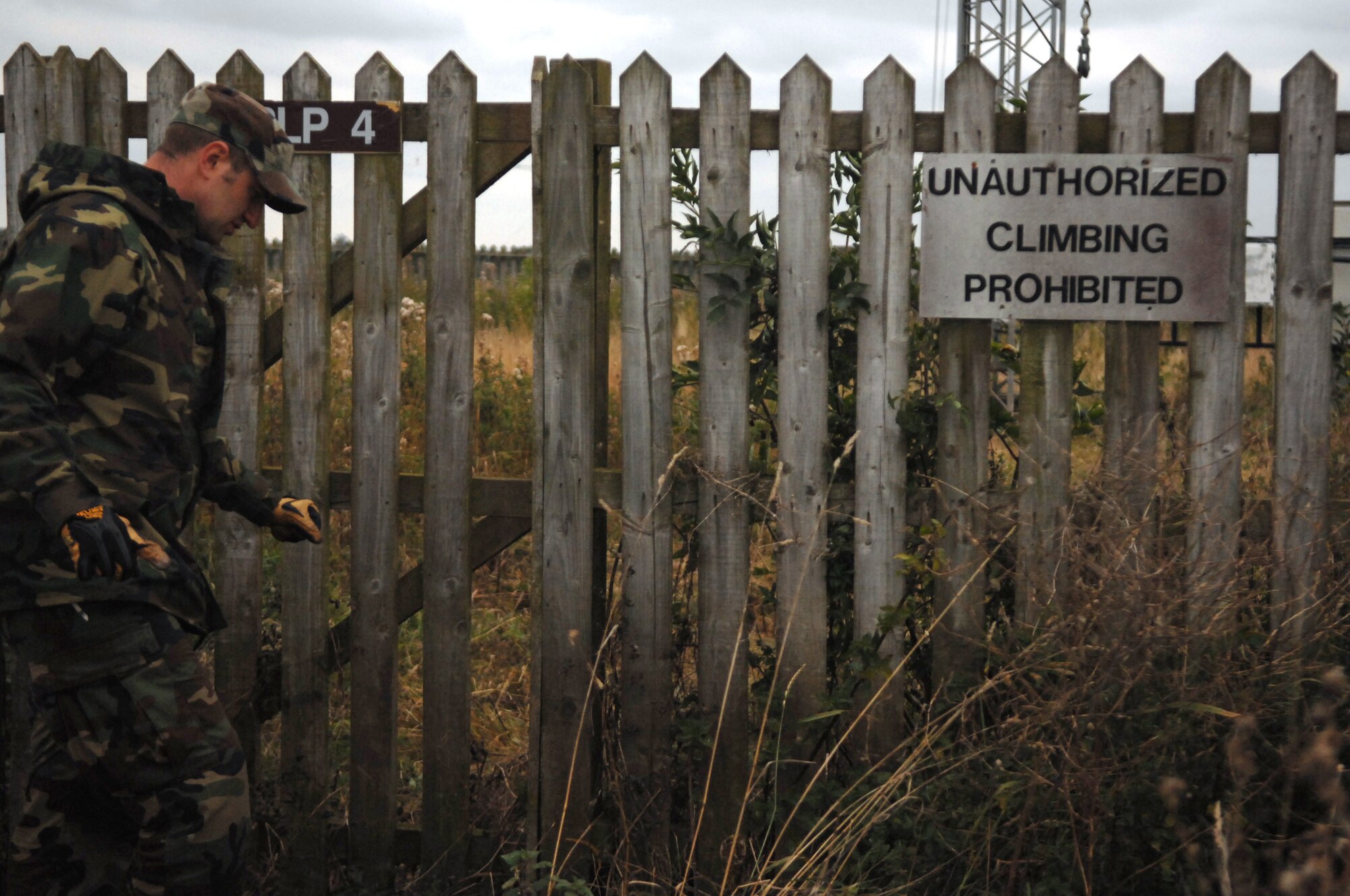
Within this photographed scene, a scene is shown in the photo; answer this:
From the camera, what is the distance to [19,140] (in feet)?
12.7

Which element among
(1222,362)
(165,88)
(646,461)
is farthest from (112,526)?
(1222,362)

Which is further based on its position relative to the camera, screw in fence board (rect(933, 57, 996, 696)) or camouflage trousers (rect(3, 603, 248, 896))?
screw in fence board (rect(933, 57, 996, 696))

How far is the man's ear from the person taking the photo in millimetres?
2902

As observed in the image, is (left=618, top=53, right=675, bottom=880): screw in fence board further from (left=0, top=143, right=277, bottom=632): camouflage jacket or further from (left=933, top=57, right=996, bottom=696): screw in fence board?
(left=0, top=143, right=277, bottom=632): camouflage jacket

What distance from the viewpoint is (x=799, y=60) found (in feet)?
11.5

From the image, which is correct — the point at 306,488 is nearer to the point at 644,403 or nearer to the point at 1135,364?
the point at 644,403

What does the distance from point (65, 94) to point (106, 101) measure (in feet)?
0.39

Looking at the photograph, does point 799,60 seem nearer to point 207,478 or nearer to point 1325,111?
point 1325,111

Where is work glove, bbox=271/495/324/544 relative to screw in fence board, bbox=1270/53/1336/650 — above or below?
below

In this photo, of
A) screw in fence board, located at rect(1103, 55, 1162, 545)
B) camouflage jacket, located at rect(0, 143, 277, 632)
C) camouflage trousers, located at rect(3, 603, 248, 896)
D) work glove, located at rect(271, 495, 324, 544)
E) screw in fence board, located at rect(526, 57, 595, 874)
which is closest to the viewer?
camouflage jacket, located at rect(0, 143, 277, 632)

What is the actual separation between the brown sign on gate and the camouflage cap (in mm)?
624

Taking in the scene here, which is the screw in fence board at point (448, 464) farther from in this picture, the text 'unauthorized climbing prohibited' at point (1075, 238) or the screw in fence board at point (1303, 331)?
the screw in fence board at point (1303, 331)

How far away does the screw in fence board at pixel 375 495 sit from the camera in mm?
3686

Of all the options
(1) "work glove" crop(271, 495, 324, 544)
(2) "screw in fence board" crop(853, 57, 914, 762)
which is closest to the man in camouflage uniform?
(1) "work glove" crop(271, 495, 324, 544)
